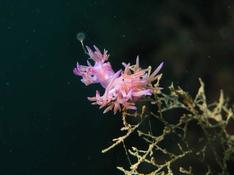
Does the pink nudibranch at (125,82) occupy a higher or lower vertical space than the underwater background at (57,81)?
lower

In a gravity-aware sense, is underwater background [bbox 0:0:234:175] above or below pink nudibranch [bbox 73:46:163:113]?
above

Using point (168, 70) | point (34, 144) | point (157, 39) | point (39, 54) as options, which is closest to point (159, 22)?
point (157, 39)

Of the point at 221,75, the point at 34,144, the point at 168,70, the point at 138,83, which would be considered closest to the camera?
the point at 138,83

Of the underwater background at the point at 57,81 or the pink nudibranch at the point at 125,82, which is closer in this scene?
the pink nudibranch at the point at 125,82

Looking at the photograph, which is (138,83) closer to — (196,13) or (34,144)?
(196,13)

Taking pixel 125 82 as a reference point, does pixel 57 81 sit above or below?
above

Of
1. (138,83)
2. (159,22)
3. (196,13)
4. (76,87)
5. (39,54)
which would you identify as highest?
(39,54)

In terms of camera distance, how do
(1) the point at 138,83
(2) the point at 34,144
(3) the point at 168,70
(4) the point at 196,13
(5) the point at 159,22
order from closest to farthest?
(1) the point at 138,83, (4) the point at 196,13, (3) the point at 168,70, (5) the point at 159,22, (2) the point at 34,144

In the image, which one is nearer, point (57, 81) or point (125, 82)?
point (125, 82)

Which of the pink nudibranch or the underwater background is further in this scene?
the underwater background

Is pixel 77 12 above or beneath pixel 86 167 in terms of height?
above

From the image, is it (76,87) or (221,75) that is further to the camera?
(76,87)
